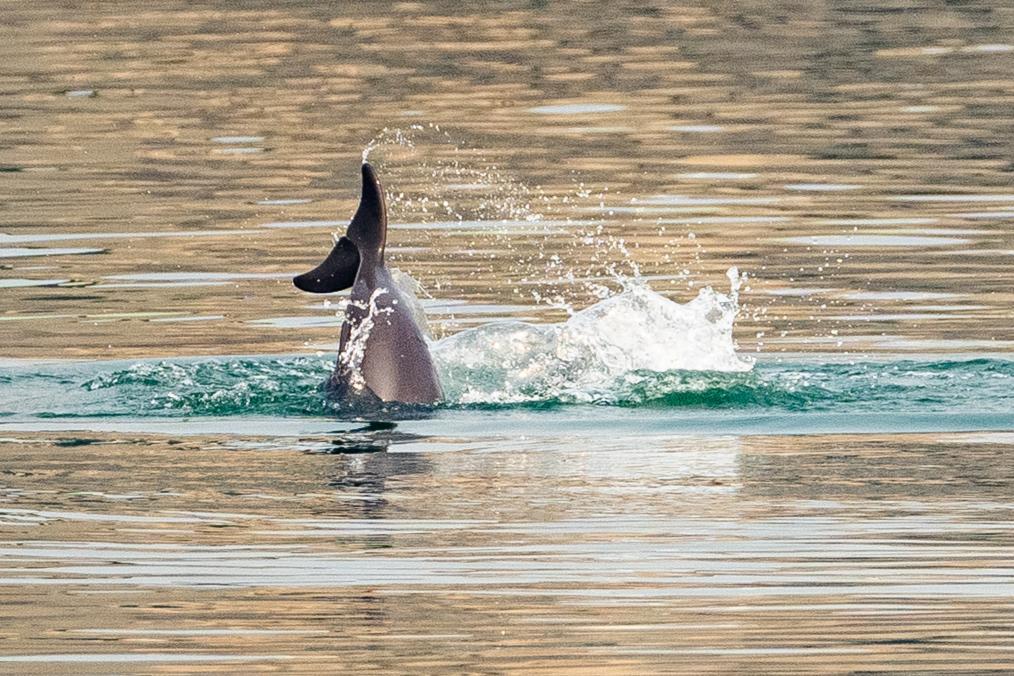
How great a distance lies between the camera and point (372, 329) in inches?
566

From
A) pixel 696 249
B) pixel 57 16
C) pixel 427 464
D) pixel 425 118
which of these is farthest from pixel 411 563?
pixel 57 16

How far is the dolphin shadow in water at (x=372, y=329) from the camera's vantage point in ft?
47.2

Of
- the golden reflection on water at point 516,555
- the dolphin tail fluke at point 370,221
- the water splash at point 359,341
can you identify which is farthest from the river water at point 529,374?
the dolphin tail fluke at point 370,221

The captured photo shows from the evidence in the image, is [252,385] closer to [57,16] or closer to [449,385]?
[449,385]

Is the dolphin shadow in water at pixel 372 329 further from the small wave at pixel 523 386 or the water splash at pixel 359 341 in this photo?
the small wave at pixel 523 386

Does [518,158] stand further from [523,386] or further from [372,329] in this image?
[372,329]

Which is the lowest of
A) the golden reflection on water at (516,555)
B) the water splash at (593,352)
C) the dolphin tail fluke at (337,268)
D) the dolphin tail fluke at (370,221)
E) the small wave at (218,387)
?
the golden reflection on water at (516,555)

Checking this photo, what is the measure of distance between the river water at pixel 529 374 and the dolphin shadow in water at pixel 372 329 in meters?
0.25

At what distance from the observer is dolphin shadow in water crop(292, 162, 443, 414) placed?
1440 cm

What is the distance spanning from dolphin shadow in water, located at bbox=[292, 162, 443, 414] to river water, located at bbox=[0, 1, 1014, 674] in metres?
0.25

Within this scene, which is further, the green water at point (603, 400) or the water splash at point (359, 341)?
the water splash at point (359, 341)

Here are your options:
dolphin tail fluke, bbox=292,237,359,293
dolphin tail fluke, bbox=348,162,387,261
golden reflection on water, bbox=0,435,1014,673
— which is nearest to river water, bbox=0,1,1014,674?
golden reflection on water, bbox=0,435,1014,673

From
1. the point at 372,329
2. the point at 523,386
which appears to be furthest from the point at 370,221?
the point at 523,386

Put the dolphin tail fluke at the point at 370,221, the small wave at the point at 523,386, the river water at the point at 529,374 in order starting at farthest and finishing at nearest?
the small wave at the point at 523,386
the dolphin tail fluke at the point at 370,221
the river water at the point at 529,374
